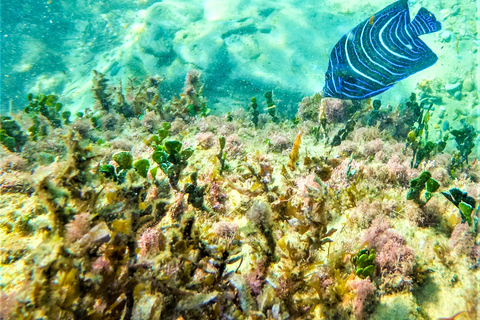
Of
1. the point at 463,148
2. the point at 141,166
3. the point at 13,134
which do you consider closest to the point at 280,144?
the point at 141,166

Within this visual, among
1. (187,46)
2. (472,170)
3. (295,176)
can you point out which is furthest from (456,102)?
(187,46)

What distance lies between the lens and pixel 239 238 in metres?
2.12

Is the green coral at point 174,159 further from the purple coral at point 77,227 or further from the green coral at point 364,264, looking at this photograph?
the green coral at point 364,264

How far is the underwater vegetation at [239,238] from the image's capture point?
1379 millimetres

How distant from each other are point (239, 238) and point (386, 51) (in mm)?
2637

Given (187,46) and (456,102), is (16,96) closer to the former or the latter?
(187,46)

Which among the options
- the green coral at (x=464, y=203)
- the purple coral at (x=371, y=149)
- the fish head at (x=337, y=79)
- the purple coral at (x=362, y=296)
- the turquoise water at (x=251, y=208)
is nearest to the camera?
the turquoise water at (x=251, y=208)

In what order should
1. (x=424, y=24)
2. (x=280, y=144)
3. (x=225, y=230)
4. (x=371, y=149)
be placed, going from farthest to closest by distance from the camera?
1. (x=280, y=144)
2. (x=371, y=149)
3. (x=424, y=24)
4. (x=225, y=230)

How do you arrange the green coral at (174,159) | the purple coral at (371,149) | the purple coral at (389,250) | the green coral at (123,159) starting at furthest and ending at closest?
the purple coral at (371,149), the green coral at (174,159), the green coral at (123,159), the purple coral at (389,250)

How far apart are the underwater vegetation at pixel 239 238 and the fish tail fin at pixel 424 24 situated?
4.76 feet

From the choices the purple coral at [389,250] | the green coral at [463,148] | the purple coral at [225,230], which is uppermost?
the purple coral at [389,250]

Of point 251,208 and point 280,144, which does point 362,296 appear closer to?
point 251,208

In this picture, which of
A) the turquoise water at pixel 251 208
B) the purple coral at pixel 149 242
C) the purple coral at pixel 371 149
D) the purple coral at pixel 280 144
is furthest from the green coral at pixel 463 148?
the purple coral at pixel 149 242

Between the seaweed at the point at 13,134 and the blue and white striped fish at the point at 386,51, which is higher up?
the blue and white striped fish at the point at 386,51
